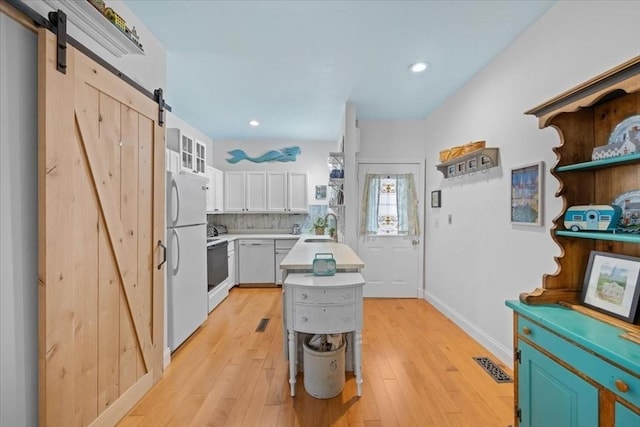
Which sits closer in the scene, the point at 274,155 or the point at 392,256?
the point at 392,256

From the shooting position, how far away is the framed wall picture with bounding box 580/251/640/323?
51.5 inches

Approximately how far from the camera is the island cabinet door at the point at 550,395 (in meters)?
1.22

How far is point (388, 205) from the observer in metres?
4.50

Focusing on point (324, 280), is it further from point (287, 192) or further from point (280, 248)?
point (287, 192)

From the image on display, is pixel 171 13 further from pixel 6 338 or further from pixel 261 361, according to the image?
pixel 261 361

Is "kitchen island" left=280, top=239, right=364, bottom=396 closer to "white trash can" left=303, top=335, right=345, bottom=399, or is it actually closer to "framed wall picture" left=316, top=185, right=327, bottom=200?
"white trash can" left=303, top=335, right=345, bottom=399

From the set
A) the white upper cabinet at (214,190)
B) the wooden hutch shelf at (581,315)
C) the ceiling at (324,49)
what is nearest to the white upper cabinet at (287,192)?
the white upper cabinet at (214,190)

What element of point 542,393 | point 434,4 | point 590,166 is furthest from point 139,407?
point 434,4

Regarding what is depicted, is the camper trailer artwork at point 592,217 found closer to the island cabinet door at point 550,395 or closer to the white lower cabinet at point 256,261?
the island cabinet door at point 550,395

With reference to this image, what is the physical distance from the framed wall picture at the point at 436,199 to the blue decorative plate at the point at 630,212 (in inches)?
98.6

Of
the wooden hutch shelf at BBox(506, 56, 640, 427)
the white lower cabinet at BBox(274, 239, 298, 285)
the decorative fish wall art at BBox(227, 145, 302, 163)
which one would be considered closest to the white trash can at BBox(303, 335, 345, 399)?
the wooden hutch shelf at BBox(506, 56, 640, 427)

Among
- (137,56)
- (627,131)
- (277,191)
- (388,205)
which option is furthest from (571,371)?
(277,191)

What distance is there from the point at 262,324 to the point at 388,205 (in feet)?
7.98

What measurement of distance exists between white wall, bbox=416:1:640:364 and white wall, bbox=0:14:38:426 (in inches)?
117
